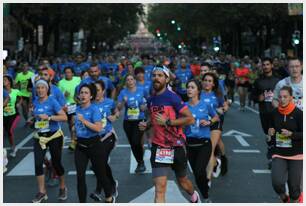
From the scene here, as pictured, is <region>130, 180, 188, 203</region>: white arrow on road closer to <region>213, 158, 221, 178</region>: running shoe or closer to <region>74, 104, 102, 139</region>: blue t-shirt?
<region>213, 158, 221, 178</region>: running shoe

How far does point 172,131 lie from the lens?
6.69 meters

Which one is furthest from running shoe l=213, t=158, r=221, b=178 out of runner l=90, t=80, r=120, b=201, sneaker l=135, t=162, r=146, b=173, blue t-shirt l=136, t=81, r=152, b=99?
→ runner l=90, t=80, r=120, b=201

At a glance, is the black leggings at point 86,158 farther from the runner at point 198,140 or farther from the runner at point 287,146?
the runner at point 287,146

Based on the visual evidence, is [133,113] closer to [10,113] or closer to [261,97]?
[261,97]

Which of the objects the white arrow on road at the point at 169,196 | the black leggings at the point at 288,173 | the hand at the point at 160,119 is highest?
the hand at the point at 160,119

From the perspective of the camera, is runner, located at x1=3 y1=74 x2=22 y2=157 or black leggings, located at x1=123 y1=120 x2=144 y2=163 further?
runner, located at x1=3 y1=74 x2=22 y2=157

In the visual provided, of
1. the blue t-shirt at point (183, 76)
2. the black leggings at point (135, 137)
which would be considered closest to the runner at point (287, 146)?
the black leggings at point (135, 137)

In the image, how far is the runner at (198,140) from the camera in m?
7.42

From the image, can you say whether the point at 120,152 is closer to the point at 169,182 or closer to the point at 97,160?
the point at 169,182

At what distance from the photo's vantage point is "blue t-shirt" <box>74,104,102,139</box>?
7.17 m

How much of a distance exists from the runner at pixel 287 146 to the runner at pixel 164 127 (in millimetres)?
969

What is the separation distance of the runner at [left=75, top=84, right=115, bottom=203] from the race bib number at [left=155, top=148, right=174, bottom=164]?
0.82 meters

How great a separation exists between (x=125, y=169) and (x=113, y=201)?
8.11 feet

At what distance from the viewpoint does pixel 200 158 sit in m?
7.44
